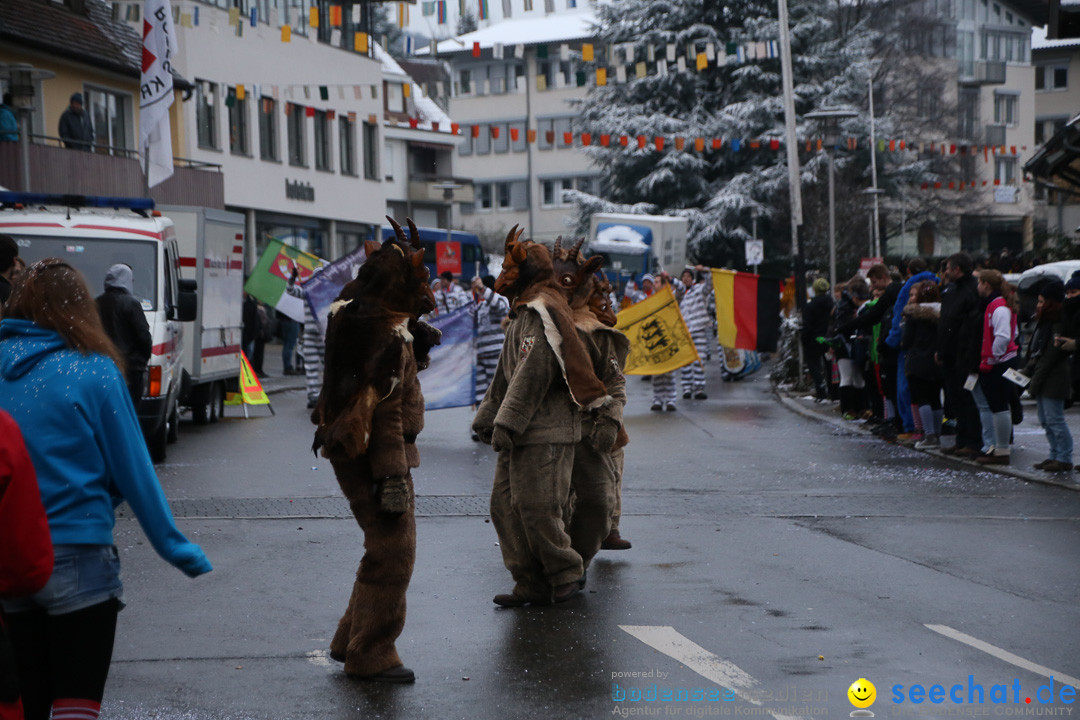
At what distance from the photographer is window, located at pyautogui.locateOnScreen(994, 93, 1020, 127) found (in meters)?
77.7

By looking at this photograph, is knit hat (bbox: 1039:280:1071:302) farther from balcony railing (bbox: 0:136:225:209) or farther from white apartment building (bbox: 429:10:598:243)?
white apartment building (bbox: 429:10:598:243)

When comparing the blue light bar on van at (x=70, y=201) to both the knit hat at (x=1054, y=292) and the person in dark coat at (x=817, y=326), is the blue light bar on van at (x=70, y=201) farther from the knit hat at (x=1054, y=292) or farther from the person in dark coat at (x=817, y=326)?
the person in dark coat at (x=817, y=326)

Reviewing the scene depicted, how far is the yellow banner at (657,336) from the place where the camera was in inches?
797

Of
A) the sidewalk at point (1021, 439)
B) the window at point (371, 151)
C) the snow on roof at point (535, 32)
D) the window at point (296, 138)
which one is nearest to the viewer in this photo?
the sidewalk at point (1021, 439)

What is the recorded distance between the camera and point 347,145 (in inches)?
1847

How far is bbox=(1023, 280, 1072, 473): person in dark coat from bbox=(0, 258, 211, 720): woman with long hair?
10198 mm

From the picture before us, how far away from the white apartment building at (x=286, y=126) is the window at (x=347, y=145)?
3cm

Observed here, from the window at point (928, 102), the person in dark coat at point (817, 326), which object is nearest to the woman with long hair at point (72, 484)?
the person in dark coat at point (817, 326)

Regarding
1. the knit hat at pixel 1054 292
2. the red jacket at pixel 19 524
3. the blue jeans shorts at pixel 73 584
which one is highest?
the knit hat at pixel 1054 292

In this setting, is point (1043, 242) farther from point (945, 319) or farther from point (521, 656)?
point (521, 656)

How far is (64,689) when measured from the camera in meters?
4.15

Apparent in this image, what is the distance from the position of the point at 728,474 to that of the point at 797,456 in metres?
1.83

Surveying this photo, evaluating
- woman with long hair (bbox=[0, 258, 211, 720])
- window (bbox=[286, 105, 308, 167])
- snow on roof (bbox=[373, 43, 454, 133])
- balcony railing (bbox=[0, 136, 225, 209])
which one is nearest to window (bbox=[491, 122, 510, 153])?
snow on roof (bbox=[373, 43, 454, 133])

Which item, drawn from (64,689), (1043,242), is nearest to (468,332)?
(64,689)
